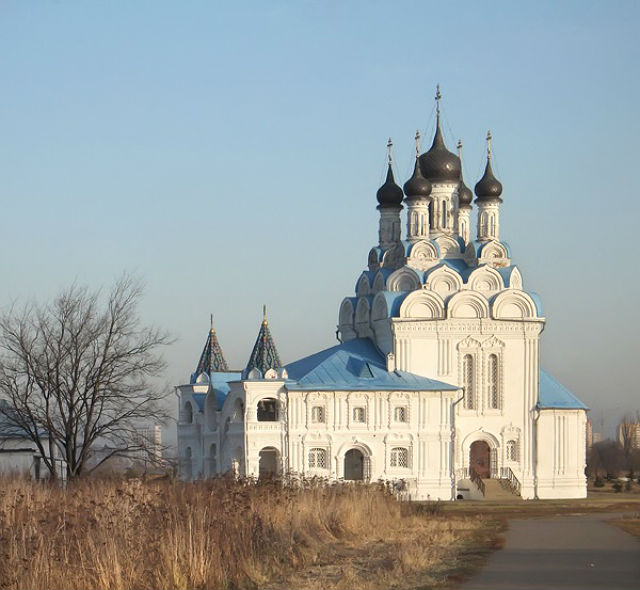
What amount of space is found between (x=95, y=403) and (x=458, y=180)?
21.4 m

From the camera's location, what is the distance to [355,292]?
49000mm

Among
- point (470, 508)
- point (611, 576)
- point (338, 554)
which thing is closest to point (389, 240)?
point (470, 508)

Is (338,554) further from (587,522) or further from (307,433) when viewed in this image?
(307,433)

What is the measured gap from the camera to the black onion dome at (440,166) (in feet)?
153

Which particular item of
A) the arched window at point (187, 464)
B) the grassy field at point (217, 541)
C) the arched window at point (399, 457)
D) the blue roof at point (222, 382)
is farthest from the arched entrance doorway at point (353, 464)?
the grassy field at point (217, 541)

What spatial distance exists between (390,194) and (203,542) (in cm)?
3447

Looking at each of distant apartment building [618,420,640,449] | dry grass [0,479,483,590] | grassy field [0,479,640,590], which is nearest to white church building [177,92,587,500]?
grassy field [0,479,640,590]

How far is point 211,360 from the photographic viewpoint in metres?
46.6

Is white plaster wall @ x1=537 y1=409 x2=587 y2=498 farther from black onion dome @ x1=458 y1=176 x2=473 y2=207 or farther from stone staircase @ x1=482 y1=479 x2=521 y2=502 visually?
black onion dome @ x1=458 y1=176 x2=473 y2=207

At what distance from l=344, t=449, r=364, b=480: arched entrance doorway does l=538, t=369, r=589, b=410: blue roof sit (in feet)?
20.3

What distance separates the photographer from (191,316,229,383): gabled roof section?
153 ft

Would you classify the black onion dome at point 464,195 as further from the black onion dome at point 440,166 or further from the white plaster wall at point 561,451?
the white plaster wall at point 561,451

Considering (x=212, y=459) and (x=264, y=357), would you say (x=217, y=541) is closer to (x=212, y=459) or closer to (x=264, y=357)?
(x=264, y=357)

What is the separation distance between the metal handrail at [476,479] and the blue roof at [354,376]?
3.14 metres
